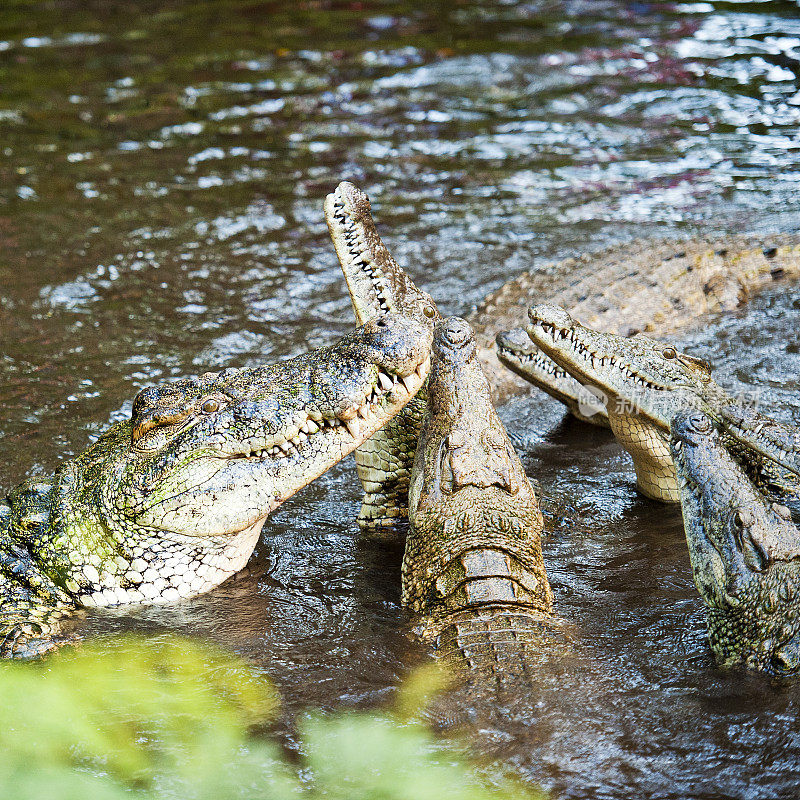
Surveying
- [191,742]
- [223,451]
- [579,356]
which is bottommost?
[191,742]

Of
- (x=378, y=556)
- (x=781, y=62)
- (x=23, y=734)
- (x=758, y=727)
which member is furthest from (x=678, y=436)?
(x=781, y=62)

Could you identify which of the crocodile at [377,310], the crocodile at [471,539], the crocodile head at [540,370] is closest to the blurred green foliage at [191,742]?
the crocodile at [471,539]

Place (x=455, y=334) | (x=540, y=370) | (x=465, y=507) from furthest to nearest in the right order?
1. (x=540, y=370)
2. (x=455, y=334)
3. (x=465, y=507)

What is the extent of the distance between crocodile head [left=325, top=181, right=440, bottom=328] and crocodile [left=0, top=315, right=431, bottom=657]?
0.83m

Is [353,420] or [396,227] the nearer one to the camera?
[353,420]

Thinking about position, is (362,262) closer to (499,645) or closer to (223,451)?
Answer: (223,451)

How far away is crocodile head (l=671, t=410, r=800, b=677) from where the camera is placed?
3031 millimetres

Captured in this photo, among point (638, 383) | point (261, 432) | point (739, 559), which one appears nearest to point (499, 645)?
point (739, 559)

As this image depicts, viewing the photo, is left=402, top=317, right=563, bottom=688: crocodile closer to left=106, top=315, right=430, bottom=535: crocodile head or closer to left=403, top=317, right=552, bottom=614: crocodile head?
left=403, top=317, right=552, bottom=614: crocodile head

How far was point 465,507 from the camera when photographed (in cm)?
361

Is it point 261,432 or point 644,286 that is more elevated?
point 261,432

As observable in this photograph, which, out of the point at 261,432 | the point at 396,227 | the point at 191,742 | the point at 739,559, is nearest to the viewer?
the point at 191,742

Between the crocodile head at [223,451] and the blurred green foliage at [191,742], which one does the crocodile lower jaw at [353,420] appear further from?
the blurred green foliage at [191,742]

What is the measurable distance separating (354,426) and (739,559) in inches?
54.7
